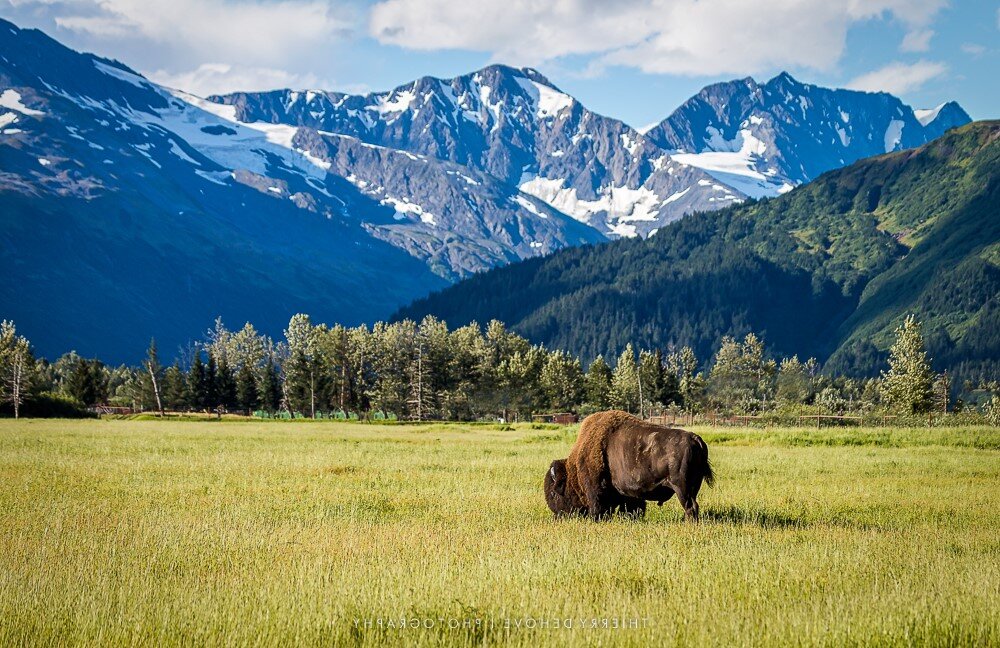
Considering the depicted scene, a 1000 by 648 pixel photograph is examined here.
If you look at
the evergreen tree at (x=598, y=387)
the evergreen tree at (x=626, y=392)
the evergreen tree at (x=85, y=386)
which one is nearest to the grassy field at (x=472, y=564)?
the evergreen tree at (x=626, y=392)

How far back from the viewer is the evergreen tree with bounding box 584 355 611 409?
120m

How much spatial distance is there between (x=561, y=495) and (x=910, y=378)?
7534cm

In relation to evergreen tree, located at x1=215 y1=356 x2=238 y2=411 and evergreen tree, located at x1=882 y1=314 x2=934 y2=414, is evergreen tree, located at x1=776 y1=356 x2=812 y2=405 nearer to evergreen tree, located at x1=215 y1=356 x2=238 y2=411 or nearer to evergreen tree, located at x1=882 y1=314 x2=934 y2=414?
evergreen tree, located at x1=882 y1=314 x2=934 y2=414

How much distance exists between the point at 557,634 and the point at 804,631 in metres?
2.57

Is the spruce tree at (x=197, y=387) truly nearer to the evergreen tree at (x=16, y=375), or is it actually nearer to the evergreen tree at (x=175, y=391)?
the evergreen tree at (x=175, y=391)

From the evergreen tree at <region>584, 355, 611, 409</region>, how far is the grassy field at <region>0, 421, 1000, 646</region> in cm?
9376

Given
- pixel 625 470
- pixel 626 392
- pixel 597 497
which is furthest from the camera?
pixel 626 392

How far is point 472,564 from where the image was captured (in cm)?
1214

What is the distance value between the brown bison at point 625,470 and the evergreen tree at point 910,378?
227ft

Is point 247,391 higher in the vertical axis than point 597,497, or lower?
higher

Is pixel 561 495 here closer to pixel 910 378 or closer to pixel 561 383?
pixel 910 378

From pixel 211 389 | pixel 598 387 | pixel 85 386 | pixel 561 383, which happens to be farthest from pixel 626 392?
pixel 85 386

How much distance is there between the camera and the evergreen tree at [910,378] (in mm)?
80375

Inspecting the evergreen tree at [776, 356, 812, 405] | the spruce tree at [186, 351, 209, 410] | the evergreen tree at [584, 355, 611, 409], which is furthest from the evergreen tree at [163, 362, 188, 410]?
the evergreen tree at [776, 356, 812, 405]
